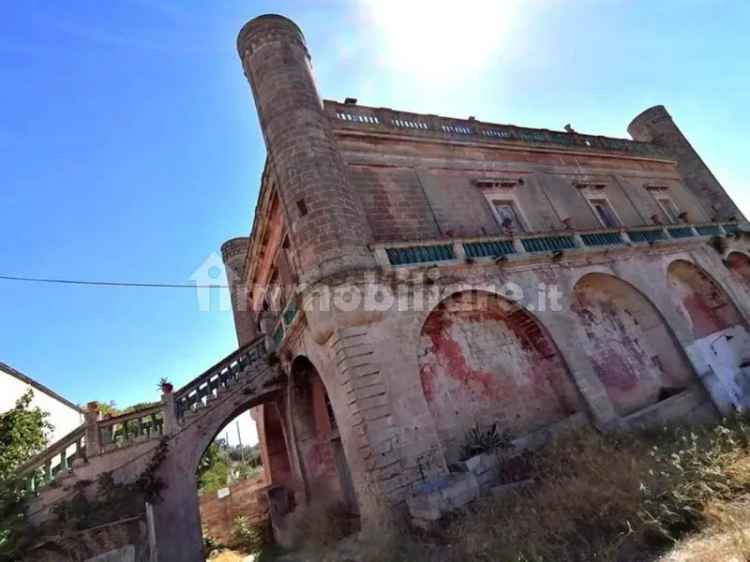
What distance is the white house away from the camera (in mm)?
14953

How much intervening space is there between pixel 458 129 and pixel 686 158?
47.5ft

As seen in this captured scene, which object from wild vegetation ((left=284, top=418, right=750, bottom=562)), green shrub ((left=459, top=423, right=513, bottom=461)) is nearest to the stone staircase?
wild vegetation ((left=284, top=418, right=750, bottom=562))

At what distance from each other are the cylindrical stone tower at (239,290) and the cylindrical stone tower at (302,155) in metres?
9.17

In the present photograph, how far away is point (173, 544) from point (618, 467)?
28.8ft

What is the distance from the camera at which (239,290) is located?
19.7m

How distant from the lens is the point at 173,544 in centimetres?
847

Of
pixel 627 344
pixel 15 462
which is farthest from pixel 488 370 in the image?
pixel 15 462

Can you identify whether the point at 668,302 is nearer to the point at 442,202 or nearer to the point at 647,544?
the point at 442,202

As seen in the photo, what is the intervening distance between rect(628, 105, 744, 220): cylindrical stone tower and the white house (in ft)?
97.2

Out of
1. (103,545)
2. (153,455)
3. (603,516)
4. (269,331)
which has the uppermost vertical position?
(269,331)

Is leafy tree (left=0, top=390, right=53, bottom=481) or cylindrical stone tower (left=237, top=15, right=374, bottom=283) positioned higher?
cylindrical stone tower (left=237, top=15, right=374, bottom=283)

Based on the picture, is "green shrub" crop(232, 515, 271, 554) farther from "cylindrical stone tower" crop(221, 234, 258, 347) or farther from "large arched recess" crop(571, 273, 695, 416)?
"large arched recess" crop(571, 273, 695, 416)

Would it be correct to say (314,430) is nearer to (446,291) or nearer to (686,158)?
(446,291)

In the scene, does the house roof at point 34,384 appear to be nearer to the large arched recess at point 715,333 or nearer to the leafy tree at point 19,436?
the leafy tree at point 19,436
